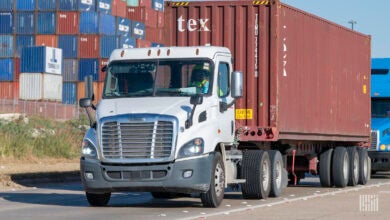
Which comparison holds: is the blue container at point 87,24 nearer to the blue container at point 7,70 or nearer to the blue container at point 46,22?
the blue container at point 46,22

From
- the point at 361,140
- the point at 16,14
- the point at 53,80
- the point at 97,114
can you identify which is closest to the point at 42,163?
the point at 361,140

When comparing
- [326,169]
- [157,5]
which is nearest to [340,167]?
[326,169]

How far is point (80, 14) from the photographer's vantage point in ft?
263

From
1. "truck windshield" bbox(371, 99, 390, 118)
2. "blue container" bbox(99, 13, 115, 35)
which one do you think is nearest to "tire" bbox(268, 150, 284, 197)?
"truck windshield" bbox(371, 99, 390, 118)

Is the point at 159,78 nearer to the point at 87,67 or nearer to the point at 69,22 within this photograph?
the point at 87,67

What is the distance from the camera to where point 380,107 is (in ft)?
111

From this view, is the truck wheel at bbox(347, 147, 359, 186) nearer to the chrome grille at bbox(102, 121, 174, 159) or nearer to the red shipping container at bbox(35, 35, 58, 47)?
the chrome grille at bbox(102, 121, 174, 159)

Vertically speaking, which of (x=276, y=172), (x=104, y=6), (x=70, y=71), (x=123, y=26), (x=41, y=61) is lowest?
→ (x=276, y=172)

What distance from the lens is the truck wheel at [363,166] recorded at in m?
28.2

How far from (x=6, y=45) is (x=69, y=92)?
235 inches

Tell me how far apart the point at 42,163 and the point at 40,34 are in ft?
154

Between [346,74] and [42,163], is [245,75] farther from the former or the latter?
[42,163]

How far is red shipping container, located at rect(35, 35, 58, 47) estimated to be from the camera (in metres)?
80.8

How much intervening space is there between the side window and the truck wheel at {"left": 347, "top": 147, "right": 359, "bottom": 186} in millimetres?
8828
